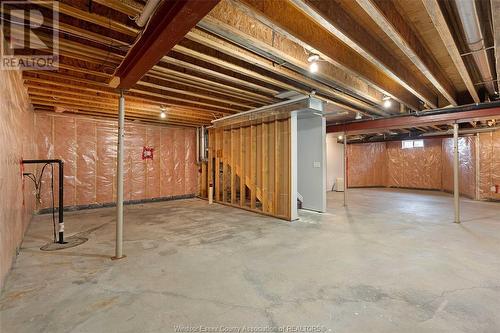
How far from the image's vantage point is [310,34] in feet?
7.39

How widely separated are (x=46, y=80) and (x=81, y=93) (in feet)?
2.14

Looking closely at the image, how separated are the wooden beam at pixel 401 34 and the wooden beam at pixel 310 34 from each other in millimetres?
539

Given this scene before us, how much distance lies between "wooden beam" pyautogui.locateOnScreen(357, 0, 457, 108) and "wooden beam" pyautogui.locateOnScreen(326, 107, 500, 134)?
162 centimetres

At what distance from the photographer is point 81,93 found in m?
3.99

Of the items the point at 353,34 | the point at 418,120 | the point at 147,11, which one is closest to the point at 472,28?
the point at 353,34

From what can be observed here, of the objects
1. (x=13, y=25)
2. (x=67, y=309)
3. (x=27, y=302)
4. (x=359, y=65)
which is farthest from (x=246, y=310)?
(x=13, y=25)

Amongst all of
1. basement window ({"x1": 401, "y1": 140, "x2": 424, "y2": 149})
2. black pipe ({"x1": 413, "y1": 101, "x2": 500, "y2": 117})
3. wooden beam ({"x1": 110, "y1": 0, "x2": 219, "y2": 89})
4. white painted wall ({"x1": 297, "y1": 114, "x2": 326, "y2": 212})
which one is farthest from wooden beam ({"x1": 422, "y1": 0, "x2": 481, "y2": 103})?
basement window ({"x1": 401, "y1": 140, "x2": 424, "y2": 149})

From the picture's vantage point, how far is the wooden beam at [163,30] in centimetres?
146

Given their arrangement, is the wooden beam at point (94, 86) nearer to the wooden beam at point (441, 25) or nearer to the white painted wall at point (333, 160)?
the wooden beam at point (441, 25)

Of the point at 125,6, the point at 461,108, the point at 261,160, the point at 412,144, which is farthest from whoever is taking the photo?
the point at 412,144

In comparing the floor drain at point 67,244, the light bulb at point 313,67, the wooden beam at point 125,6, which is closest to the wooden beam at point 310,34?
the light bulb at point 313,67

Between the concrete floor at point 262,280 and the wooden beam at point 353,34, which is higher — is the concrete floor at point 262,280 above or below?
below

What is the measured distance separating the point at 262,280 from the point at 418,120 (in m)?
4.97

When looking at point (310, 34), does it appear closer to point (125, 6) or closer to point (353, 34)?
point (353, 34)
